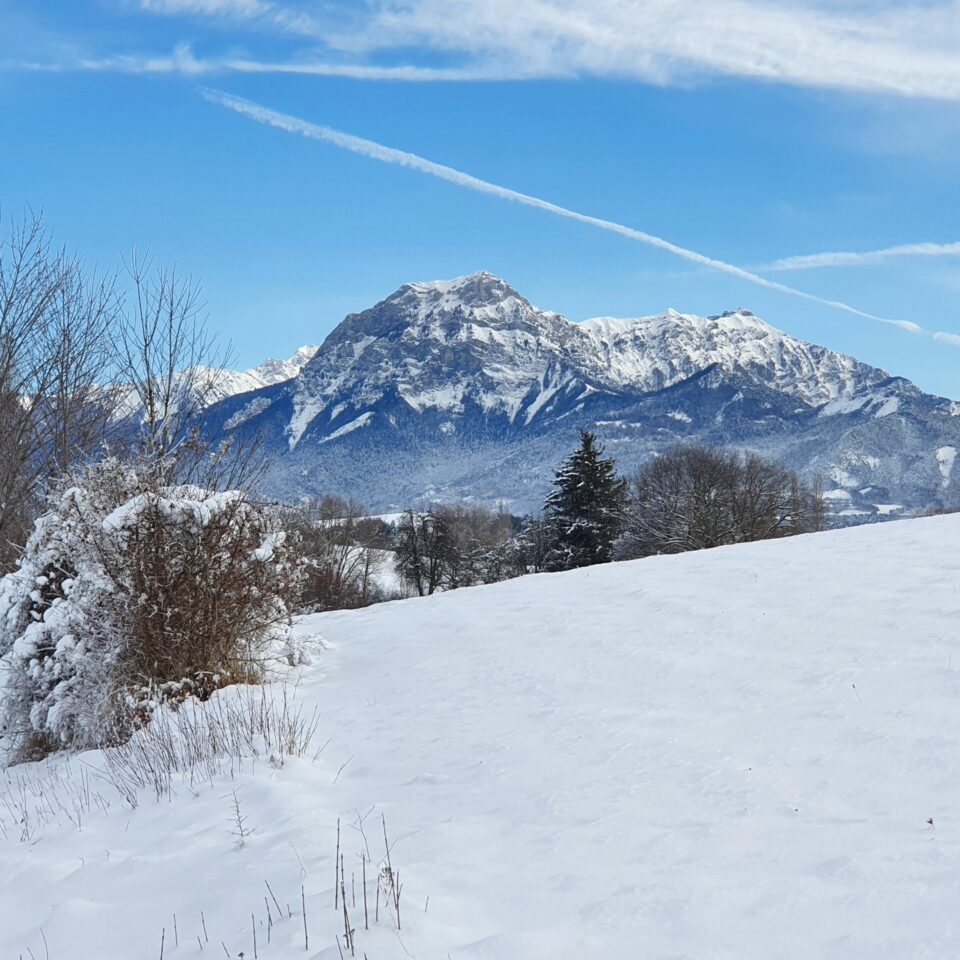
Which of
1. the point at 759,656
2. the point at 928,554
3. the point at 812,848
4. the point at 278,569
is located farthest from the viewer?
the point at 928,554

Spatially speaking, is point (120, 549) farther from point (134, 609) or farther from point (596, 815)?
point (596, 815)

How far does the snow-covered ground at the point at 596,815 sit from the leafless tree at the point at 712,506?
85.9ft

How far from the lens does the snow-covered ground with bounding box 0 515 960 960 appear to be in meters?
2.76

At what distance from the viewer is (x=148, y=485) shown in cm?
763

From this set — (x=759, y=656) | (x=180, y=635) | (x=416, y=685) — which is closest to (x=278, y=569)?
(x=180, y=635)

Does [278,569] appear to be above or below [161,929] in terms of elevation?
above

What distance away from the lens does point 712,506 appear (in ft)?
114

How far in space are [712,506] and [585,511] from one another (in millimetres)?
5811

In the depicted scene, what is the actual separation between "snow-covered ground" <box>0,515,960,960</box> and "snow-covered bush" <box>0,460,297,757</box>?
2.42ft

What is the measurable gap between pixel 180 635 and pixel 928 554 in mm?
8278

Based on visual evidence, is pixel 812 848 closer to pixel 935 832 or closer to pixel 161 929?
pixel 935 832

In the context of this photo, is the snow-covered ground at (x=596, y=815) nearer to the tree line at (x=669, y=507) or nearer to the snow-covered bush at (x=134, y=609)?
the snow-covered bush at (x=134, y=609)

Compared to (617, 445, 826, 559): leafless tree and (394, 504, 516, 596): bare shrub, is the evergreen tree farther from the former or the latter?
(394, 504, 516, 596): bare shrub

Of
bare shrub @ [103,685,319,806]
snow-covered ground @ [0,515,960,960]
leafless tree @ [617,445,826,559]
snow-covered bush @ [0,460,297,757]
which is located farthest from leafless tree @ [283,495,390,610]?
snow-covered ground @ [0,515,960,960]
